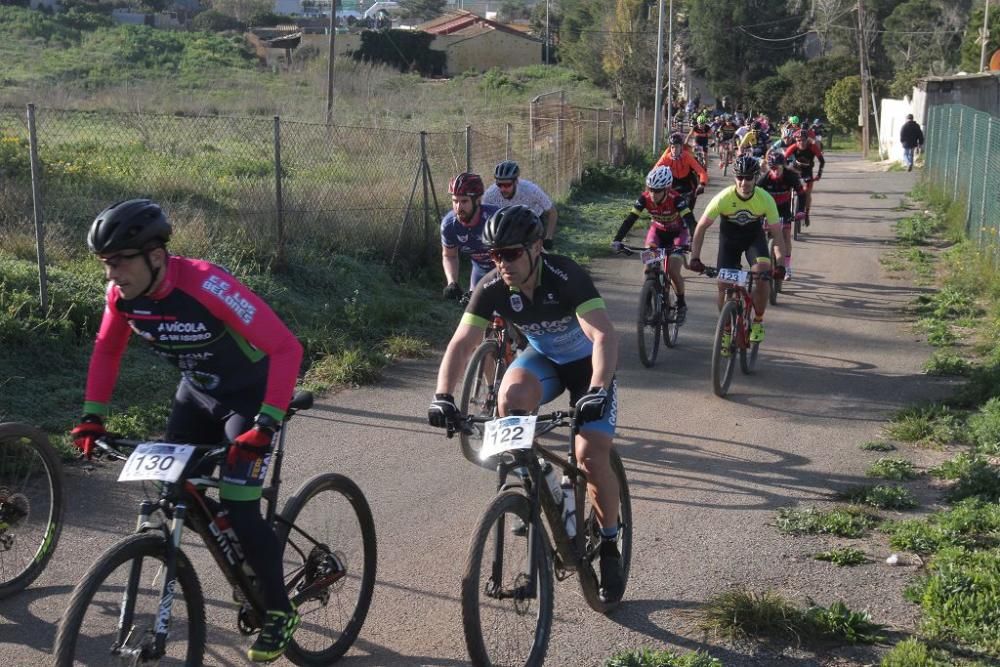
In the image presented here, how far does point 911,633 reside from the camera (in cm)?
503

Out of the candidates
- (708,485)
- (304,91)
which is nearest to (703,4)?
(304,91)

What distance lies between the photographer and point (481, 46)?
80125 mm

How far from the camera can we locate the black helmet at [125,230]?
12.7 feet

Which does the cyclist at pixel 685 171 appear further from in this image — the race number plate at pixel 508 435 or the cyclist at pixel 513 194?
the race number plate at pixel 508 435

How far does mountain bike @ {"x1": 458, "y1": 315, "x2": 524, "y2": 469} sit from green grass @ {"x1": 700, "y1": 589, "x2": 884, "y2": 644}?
10.7ft

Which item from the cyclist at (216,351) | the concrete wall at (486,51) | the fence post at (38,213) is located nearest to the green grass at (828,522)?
the cyclist at (216,351)

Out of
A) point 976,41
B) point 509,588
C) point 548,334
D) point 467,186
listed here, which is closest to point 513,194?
point 467,186

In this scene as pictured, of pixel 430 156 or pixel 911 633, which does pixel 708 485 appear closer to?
pixel 911 633

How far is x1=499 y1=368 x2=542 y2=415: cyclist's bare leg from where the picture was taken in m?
5.05

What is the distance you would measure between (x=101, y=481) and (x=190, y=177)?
645 centimetres

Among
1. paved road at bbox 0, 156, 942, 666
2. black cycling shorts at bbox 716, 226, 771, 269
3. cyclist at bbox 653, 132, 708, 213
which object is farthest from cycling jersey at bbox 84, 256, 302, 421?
cyclist at bbox 653, 132, 708, 213

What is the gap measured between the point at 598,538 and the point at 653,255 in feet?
20.5

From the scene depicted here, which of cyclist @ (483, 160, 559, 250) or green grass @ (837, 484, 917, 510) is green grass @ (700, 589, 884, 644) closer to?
green grass @ (837, 484, 917, 510)

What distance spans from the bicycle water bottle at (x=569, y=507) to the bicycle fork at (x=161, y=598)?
1652 mm
